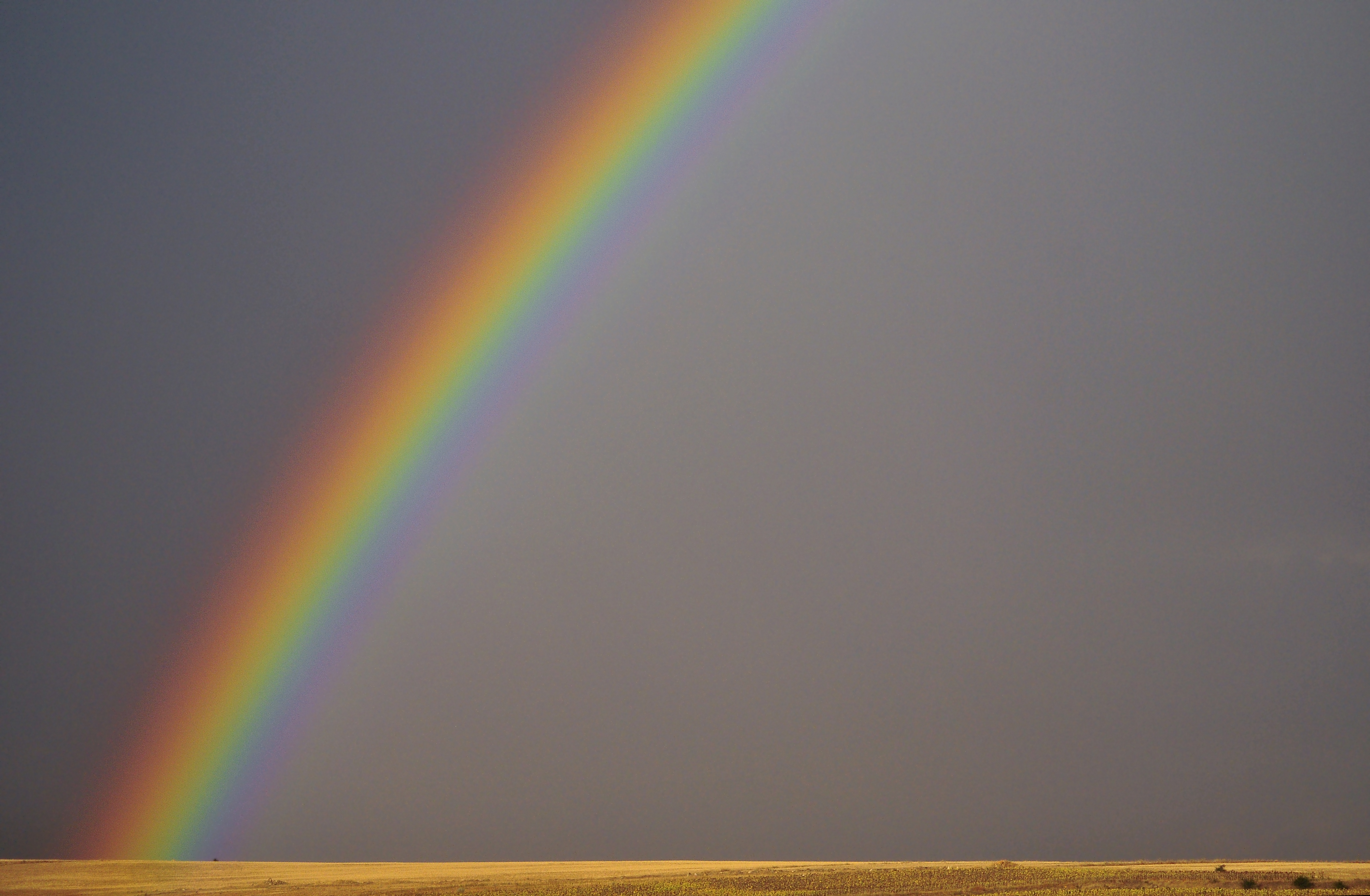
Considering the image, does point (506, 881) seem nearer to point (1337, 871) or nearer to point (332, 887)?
point (332, 887)

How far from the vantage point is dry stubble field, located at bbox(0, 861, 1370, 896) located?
143 ft

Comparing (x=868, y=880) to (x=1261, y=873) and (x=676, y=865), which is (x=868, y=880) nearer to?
(x=1261, y=873)

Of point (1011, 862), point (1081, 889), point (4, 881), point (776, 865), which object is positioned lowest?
point (4, 881)

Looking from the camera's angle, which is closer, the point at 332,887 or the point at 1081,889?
the point at 1081,889

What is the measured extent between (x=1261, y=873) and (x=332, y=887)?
143ft

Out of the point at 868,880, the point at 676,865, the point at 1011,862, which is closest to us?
the point at 868,880

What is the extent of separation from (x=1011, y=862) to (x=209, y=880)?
46428mm

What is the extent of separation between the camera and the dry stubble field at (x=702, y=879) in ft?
143

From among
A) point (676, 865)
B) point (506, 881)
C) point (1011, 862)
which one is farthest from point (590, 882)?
point (1011, 862)

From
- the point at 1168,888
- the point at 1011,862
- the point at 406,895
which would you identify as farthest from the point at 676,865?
the point at 1168,888

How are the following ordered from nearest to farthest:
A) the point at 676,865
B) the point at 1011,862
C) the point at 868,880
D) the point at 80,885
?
the point at 868,880 < the point at 80,885 < the point at 1011,862 < the point at 676,865

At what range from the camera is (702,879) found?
5338 cm

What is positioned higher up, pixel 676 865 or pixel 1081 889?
pixel 1081 889

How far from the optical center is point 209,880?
58.2m
